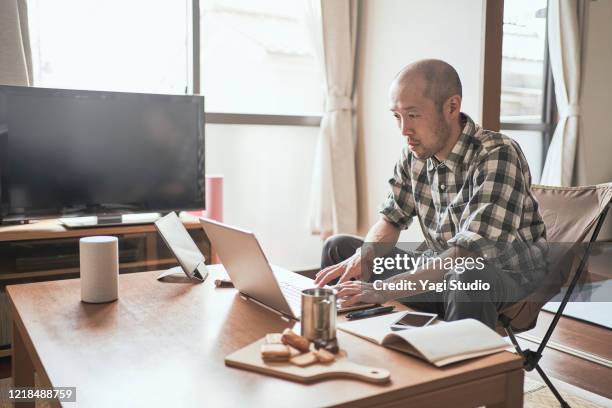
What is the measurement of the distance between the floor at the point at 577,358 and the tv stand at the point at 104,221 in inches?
23.9

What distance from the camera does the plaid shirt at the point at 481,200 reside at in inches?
61.6

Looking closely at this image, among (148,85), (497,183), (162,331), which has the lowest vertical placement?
(162,331)

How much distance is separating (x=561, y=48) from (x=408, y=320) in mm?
3717

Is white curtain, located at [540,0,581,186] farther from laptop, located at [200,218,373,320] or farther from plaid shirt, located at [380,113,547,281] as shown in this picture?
laptop, located at [200,218,373,320]

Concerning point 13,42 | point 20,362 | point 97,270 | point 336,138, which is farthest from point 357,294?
point 336,138

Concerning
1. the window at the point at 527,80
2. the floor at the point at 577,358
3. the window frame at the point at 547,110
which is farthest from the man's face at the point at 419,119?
the window frame at the point at 547,110

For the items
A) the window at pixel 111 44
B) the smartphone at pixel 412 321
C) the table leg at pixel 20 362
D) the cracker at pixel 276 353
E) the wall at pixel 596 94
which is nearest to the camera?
the cracker at pixel 276 353

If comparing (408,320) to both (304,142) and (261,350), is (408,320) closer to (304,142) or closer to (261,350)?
(261,350)

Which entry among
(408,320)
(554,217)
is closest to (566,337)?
(554,217)

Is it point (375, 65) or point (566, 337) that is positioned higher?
point (375, 65)

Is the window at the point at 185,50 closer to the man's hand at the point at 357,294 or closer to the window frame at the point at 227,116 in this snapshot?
the window frame at the point at 227,116

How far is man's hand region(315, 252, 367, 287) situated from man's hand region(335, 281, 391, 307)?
0.17 meters

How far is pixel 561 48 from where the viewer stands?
4266 millimetres

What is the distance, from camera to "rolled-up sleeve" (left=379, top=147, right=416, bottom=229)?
2.02 metres
